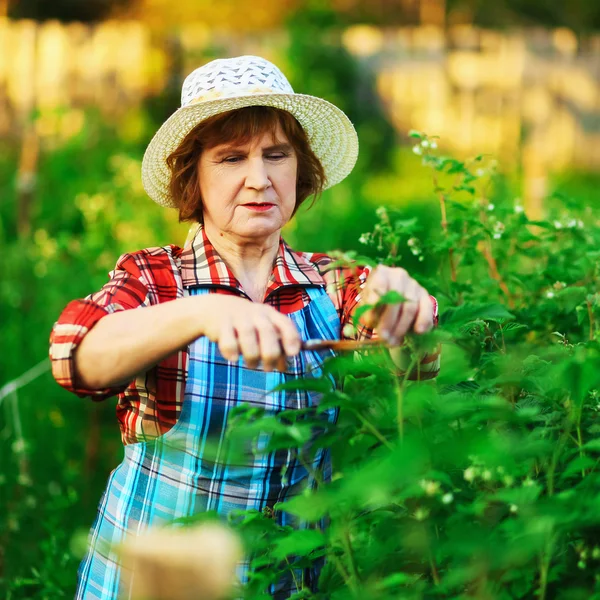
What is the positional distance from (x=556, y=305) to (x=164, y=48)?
7841 mm

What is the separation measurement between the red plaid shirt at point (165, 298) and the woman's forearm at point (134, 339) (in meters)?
0.04

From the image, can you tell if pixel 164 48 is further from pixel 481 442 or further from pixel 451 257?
pixel 481 442

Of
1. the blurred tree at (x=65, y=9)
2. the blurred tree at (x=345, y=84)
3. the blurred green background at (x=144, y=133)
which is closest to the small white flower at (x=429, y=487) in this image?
the blurred green background at (x=144, y=133)

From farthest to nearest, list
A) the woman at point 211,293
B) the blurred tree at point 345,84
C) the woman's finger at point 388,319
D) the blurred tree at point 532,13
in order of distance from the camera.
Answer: the blurred tree at point 532,13, the blurred tree at point 345,84, the woman at point 211,293, the woman's finger at point 388,319

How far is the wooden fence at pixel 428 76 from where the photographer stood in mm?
9133

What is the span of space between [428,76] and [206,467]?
931 centimetres

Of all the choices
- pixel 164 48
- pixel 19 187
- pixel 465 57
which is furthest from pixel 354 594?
pixel 465 57

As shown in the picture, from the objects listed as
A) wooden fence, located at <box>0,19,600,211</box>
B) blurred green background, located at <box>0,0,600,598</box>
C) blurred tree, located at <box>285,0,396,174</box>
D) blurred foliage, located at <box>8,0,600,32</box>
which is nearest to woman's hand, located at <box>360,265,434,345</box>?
blurred green background, located at <box>0,0,600,598</box>

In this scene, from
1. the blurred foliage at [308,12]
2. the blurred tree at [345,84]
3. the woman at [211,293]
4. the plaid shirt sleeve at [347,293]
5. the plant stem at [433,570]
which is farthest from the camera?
the blurred foliage at [308,12]

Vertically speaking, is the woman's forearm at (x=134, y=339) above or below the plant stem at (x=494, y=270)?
below

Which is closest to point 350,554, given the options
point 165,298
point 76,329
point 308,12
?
point 76,329

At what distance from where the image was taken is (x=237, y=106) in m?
1.92

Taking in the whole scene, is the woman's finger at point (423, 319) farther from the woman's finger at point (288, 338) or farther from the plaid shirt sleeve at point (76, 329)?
the plaid shirt sleeve at point (76, 329)

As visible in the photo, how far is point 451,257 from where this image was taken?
226 cm
